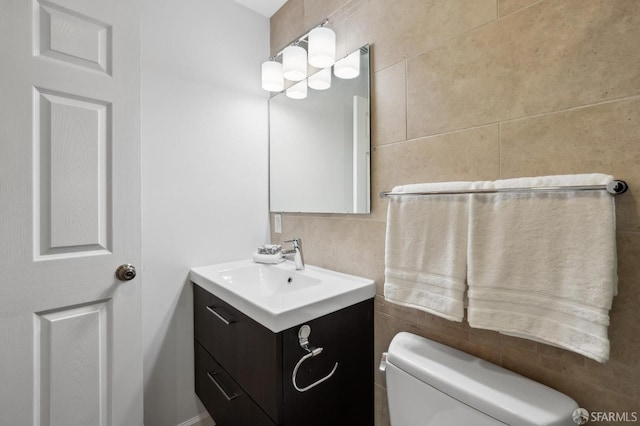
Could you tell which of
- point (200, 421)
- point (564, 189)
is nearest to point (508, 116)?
point (564, 189)

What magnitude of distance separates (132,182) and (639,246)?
5.06 ft

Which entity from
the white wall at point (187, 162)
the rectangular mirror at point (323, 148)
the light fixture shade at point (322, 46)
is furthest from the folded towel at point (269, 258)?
the light fixture shade at point (322, 46)

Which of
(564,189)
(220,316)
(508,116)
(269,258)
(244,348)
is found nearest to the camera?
(564,189)

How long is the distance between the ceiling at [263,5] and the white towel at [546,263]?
1604mm

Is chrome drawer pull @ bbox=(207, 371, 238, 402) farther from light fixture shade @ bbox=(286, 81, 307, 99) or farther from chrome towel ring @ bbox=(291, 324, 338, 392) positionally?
light fixture shade @ bbox=(286, 81, 307, 99)

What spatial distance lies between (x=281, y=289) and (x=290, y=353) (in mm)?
525

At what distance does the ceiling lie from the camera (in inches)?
64.8

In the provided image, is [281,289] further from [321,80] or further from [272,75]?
[272,75]

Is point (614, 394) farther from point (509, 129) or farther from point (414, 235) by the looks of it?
point (509, 129)

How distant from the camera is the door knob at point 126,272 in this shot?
3.54 feet

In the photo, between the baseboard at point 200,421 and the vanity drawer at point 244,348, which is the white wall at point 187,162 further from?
the vanity drawer at point 244,348

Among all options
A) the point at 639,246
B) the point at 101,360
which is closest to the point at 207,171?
the point at 101,360

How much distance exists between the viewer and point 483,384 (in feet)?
2.49

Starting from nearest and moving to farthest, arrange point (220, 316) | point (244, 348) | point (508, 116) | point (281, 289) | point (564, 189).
Answer: point (564, 189) → point (508, 116) → point (244, 348) → point (220, 316) → point (281, 289)
